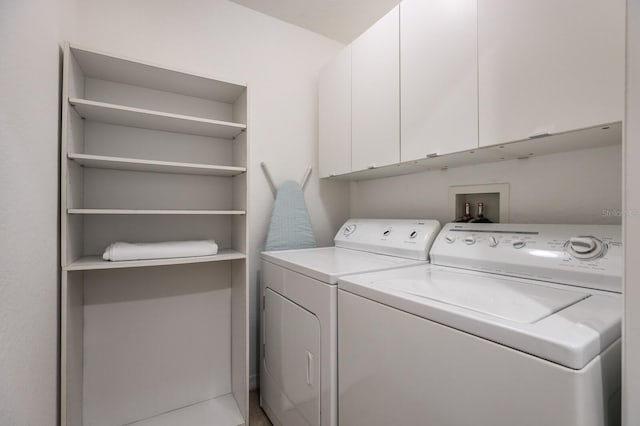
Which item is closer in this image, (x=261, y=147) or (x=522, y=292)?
(x=522, y=292)

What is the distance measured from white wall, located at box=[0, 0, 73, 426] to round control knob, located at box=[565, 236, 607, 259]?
1735 millimetres

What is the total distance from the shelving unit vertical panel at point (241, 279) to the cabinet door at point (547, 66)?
4.03 feet

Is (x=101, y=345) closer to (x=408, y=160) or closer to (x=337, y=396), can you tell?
(x=337, y=396)

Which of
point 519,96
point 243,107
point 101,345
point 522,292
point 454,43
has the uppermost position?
point 454,43

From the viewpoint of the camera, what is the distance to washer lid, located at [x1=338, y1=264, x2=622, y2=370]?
604 mm

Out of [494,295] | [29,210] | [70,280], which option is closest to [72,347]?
[70,280]

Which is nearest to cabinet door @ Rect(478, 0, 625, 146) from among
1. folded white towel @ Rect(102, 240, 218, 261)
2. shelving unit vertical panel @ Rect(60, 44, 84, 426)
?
folded white towel @ Rect(102, 240, 218, 261)

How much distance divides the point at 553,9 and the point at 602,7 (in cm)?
14

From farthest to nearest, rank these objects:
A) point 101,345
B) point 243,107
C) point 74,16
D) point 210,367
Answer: point 210,367 → point 243,107 → point 101,345 → point 74,16

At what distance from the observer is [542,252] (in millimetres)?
1109

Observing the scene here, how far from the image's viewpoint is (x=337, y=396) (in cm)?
117

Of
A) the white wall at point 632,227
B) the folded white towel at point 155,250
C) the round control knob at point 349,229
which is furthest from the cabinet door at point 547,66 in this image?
the folded white towel at point 155,250

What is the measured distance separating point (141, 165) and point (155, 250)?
46cm

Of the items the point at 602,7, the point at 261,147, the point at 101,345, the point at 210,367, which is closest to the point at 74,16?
the point at 261,147
